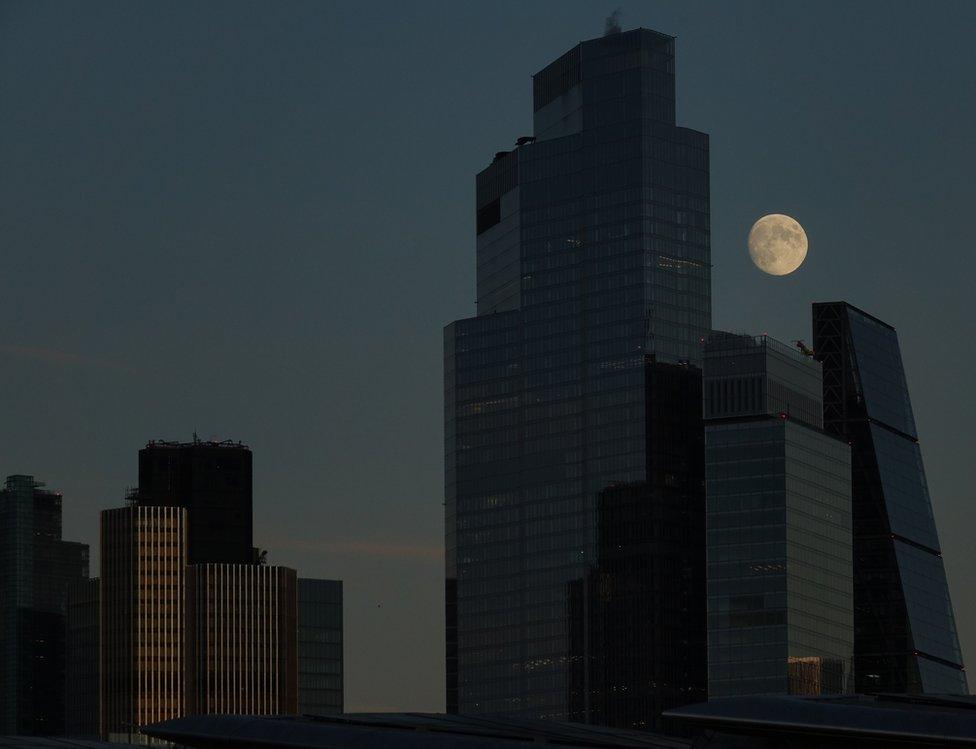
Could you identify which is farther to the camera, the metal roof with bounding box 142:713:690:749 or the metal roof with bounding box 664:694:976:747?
the metal roof with bounding box 142:713:690:749

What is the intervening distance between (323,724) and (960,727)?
2814cm

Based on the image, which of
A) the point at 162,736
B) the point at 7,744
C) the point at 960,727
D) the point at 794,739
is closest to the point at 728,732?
the point at 794,739

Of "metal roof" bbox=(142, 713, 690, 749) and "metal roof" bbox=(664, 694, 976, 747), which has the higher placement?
"metal roof" bbox=(664, 694, 976, 747)

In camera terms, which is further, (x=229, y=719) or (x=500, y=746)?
(x=229, y=719)

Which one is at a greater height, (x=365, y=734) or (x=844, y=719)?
(x=844, y=719)

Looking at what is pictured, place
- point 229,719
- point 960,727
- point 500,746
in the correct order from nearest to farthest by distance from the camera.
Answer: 1. point 960,727
2. point 500,746
3. point 229,719

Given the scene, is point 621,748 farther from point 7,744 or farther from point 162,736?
point 7,744

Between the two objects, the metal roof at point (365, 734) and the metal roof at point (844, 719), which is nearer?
the metal roof at point (844, 719)

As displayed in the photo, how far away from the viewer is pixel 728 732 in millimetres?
87562

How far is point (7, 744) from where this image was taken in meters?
106

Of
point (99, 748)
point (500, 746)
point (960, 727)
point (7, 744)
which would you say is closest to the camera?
point (960, 727)

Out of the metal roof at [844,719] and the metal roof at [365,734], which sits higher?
the metal roof at [844,719]

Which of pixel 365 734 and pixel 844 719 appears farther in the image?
pixel 365 734

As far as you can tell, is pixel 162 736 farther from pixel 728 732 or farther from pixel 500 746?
pixel 728 732
